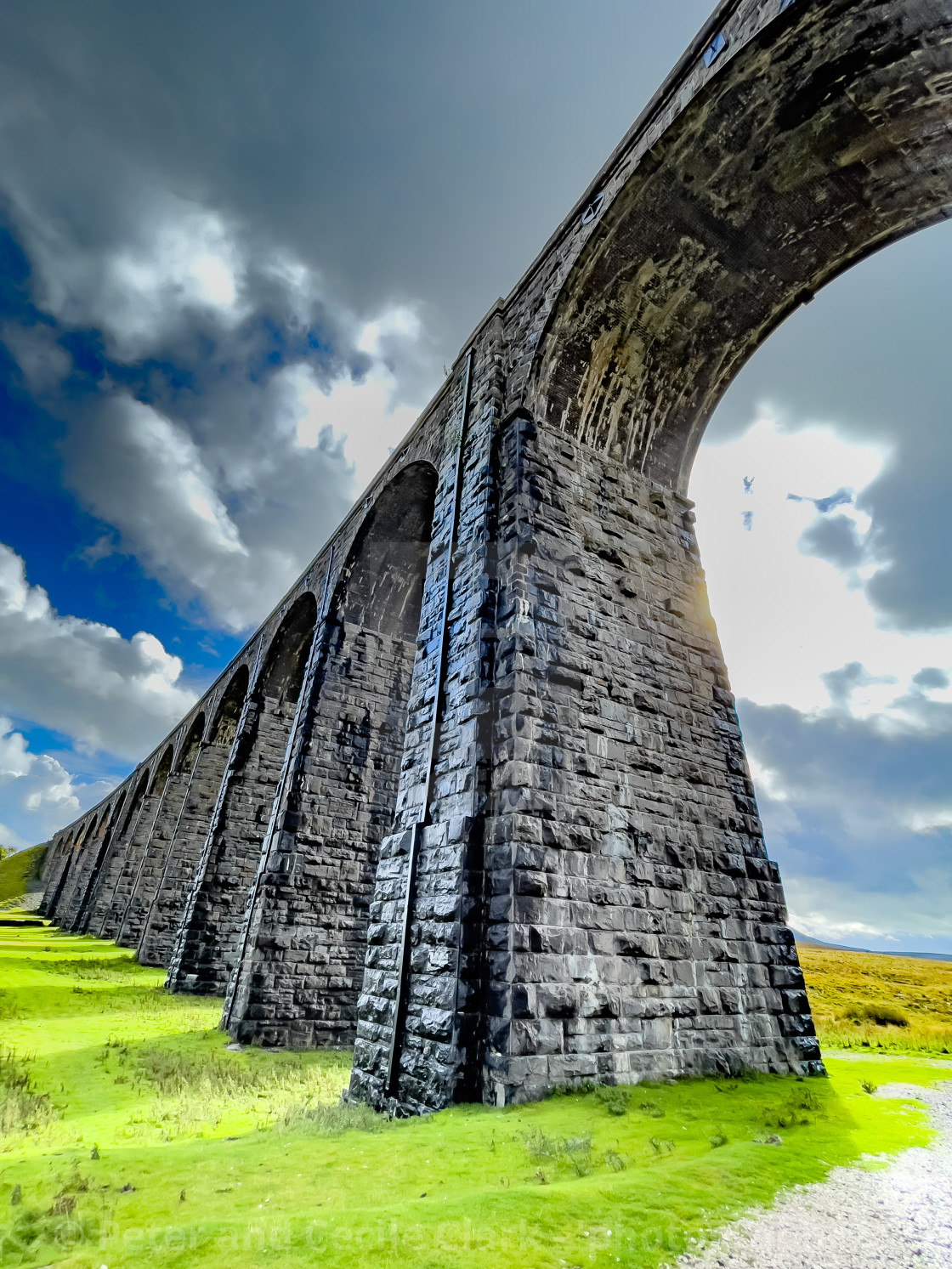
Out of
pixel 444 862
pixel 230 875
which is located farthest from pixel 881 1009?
pixel 230 875

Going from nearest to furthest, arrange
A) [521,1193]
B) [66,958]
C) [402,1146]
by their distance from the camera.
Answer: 1. [521,1193]
2. [402,1146]
3. [66,958]

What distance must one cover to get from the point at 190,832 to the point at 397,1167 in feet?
53.2

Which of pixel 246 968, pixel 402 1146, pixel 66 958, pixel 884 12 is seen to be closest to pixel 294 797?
pixel 246 968

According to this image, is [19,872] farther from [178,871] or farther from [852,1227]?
[852,1227]

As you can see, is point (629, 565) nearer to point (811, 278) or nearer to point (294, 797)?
point (811, 278)

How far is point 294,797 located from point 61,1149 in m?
5.62

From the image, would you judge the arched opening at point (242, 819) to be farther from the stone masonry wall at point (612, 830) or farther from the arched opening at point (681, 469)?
the stone masonry wall at point (612, 830)

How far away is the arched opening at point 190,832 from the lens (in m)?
16.7

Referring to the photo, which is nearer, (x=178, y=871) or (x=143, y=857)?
(x=178, y=871)

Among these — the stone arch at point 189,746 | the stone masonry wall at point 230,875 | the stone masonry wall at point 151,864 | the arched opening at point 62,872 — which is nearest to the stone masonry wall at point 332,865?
the stone masonry wall at point 230,875

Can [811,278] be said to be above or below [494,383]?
above

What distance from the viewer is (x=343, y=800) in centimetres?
976

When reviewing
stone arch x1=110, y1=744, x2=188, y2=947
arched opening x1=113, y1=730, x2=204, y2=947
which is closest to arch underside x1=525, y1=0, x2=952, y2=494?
arched opening x1=113, y1=730, x2=204, y2=947

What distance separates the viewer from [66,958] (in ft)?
57.4
